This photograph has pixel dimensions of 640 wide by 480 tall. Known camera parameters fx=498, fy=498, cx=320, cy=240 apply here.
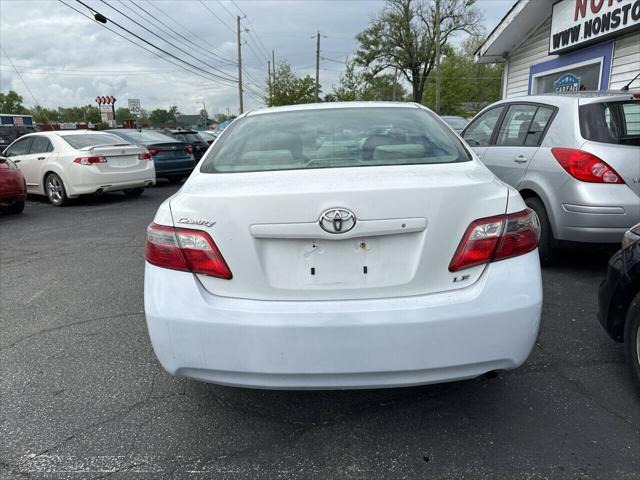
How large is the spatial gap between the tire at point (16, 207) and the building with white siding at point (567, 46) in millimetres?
10194

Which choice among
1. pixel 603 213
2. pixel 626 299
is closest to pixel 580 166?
pixel 603 213

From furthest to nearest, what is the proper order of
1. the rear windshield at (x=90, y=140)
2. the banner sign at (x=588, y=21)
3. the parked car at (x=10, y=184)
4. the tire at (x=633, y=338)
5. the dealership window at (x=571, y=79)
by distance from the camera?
Answer: the dealership window at (x=571, y=79) → the rear windshield at (x=90, y=140) → the banner sign at (x=588, y=21) → the parked car at (x=10, y=184) → the tire at (x=633, y=338)

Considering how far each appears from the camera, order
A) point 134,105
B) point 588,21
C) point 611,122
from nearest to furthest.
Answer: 1. point 611,122
2. point 588,21
3. point 134,105

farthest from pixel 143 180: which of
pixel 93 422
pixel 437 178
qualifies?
pixel 437 178

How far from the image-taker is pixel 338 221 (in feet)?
6.37

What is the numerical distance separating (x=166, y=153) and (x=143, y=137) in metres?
0.92

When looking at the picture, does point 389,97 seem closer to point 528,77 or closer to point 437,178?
point 528,77

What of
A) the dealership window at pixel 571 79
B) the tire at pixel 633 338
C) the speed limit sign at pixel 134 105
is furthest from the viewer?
the speed limit sign at pixel 134 105

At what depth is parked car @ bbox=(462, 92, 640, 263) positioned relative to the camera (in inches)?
159

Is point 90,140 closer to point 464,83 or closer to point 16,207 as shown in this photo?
point 16,207

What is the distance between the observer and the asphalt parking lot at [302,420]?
2119mm

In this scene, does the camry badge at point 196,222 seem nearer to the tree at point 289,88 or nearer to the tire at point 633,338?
the tire at point 633,338

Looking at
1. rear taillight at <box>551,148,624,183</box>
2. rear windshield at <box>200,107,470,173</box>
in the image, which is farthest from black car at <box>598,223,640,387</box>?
rear taillight at <box>551,148,624,183</box>

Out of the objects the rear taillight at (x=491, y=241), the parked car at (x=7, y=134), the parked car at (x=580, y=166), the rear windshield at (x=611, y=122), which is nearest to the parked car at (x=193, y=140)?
the parked car at (x=7, y=134)
